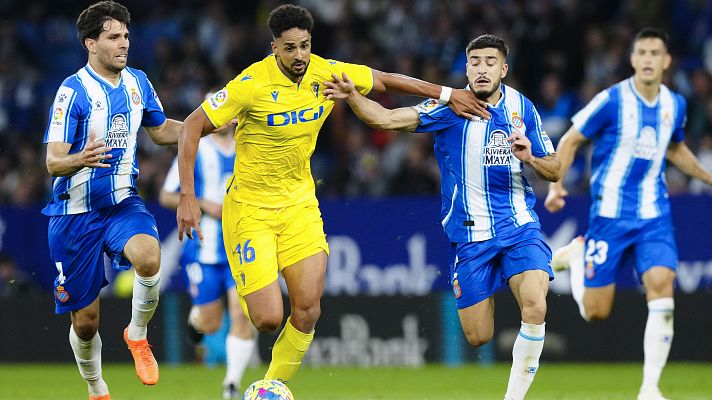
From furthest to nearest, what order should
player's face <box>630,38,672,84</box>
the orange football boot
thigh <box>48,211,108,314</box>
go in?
player's face <box>630,38,672,84</box> < thigh <box>48,211,108,314</box> < the orange football boot

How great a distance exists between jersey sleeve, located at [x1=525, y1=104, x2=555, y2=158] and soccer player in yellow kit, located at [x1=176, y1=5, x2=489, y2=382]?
1.11ft

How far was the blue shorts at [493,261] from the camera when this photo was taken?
29.6 feet

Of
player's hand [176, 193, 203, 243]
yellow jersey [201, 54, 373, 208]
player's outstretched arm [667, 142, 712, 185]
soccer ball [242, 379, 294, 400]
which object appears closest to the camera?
soccer ball [242, 379, 294, 400]

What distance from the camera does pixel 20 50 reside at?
768 inches

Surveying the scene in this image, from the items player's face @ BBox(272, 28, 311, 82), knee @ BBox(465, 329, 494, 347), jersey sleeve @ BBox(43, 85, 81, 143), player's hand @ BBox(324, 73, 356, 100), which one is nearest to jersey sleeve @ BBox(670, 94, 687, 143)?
knee @ BBox(465, 329, 494, 347)

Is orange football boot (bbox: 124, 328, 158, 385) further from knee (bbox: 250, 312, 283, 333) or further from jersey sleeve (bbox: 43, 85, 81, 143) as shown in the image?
jersey sleeve (bbox: 43, 85, 81, 143)

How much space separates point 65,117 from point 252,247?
157cm

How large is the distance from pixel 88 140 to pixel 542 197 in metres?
7.21

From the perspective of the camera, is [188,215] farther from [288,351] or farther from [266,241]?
[288,351]

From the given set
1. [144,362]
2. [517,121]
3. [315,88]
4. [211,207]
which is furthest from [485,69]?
[211,207]

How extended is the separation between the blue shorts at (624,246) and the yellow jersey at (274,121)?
9.48 feet

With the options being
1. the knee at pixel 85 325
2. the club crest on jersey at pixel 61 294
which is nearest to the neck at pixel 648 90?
the knee at pixel 85 325

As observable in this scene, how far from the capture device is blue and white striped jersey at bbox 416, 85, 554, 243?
9203mm

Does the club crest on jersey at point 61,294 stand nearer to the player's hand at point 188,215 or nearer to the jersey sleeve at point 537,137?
the player's hand at point 188,215
